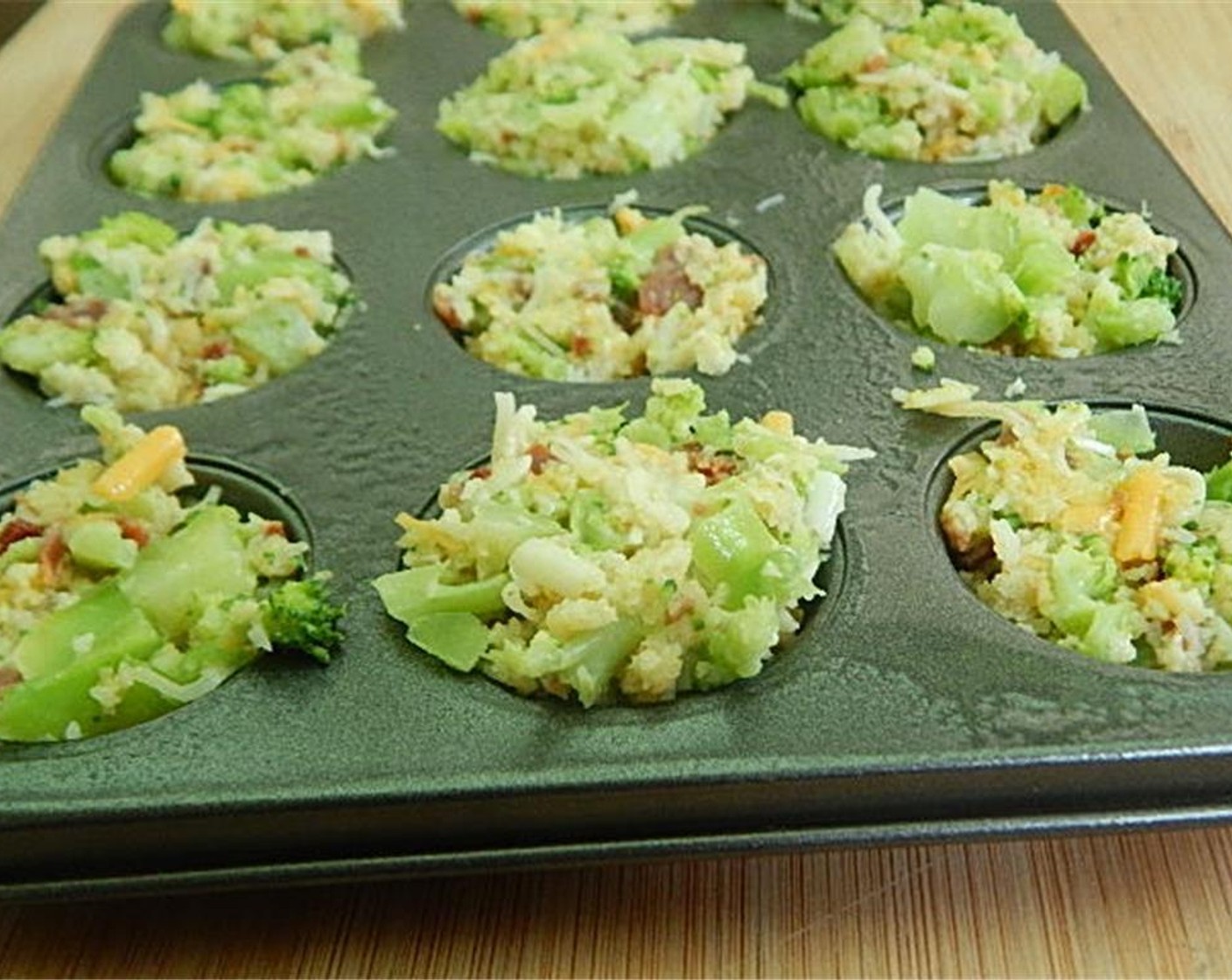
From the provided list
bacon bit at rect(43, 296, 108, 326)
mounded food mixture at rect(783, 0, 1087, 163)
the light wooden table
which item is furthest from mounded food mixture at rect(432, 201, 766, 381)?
the light wooden table

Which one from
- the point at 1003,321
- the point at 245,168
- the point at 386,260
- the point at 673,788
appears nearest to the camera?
the point at 673,788

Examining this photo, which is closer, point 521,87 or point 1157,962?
point 1157,962

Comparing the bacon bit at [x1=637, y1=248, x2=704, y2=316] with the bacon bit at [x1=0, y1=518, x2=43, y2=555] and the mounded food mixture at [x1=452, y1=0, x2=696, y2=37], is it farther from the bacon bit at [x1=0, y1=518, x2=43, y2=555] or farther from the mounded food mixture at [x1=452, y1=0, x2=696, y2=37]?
the mounded food mixture at [x1=452, y1=0, x2=696, y2=37]

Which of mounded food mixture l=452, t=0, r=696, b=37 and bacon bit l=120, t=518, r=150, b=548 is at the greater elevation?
mounded food mixture l=452, t=0, r=696, b=37

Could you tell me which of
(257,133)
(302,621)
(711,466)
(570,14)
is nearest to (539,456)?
(711,466)

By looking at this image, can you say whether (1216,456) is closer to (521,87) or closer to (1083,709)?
(1083,709)

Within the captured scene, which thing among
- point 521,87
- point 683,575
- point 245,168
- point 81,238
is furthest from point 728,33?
point 683,575
